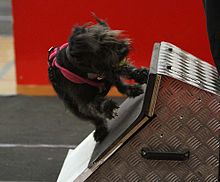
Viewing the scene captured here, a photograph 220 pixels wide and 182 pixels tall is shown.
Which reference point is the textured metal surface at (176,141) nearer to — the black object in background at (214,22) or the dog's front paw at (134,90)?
the dog's front paw at (134,90)

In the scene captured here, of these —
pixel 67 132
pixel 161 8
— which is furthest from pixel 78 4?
pixel 67 132

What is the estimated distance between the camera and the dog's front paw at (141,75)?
A: 11.1ft

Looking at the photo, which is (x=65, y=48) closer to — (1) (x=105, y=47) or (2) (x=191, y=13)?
(1) (x=105, y=47)

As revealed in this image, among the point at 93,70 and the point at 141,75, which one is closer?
the point at 93,70

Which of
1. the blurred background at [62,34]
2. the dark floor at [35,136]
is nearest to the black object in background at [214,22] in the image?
the dark floor at [35,136]

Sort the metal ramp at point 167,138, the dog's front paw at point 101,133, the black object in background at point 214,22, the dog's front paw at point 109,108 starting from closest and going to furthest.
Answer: the black object in background at point 214,22 → the metal ramp at point 167,138 → the dog's front paw at point 109,108 → the dog's front paw at point 101,133

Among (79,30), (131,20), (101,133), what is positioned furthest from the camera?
(131,20)

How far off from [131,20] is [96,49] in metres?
2.95

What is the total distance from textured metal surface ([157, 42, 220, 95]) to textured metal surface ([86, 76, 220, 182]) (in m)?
0.08

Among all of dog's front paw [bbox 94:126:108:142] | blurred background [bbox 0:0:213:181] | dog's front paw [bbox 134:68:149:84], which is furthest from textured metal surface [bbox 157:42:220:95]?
blurred background [bbox 0:0:213:181]

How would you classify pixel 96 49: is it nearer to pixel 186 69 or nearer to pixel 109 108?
pixel 109 108

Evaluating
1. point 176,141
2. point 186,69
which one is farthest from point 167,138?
point 186,69

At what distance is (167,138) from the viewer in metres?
2.99

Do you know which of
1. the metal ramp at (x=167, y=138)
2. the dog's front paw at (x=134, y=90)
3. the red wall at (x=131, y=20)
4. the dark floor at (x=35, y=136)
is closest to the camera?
the metal ramp at (x=167, y=138)
